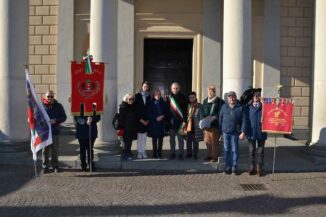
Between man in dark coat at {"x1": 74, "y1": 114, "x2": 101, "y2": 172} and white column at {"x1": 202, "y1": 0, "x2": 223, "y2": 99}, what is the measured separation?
690cm

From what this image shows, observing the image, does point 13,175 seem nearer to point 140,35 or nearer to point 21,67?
point 21,67

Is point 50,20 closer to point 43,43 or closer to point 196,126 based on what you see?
point 43,43

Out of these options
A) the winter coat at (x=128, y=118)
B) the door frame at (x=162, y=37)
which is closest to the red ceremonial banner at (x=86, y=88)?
the winter coat at (x=128, y=118)

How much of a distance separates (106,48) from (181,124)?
8.43ft

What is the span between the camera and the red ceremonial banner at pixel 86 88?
1034cm

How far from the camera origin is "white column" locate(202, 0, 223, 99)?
1652 centimetres

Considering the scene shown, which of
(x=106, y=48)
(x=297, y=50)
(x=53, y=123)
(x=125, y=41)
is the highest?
(x=125, y=41)

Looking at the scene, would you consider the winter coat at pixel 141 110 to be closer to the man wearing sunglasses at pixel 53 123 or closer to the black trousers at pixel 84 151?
the black trousers at pixel 84 151

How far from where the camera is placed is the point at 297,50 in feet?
55.0

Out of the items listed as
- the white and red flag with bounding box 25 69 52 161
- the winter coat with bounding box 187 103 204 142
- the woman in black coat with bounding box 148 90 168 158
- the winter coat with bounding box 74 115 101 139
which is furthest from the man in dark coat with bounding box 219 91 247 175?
the white and red flag with bounding box 25 69 52 161

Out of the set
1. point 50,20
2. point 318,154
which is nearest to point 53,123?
point 318,154

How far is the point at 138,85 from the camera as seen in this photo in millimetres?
16750

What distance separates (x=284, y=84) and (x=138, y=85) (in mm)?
5190

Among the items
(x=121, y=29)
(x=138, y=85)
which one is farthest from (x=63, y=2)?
(x=138, y=85)
